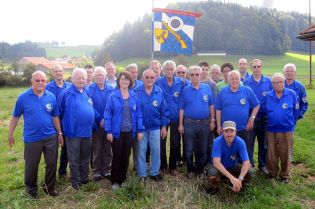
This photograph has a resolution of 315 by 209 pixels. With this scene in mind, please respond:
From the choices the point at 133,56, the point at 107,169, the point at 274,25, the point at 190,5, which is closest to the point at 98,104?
the point at 107,169

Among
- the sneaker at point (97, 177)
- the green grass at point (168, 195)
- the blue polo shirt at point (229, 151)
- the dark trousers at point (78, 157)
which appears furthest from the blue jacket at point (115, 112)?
the blue polo shirt at point (229, 151)

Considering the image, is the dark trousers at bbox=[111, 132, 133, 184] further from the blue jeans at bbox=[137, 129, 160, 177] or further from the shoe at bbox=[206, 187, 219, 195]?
the shoe at bbox=[206, 187, 219, 195]

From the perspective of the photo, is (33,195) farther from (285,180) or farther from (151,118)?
(285,180)

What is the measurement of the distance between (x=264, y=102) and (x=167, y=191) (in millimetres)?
2442

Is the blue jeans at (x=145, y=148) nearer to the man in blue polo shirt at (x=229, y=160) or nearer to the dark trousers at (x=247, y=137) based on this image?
the man in blue polo shirt at (x=229, y=160)

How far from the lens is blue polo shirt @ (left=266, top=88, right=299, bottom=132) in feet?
18.9

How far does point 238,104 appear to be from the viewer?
5734mm

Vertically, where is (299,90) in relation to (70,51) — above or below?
below

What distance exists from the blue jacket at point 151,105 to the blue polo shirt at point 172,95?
331 millimetres

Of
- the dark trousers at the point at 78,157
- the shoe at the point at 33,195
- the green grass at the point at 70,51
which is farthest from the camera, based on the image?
the green grass at the point at 70,51

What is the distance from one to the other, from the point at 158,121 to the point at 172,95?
64cm

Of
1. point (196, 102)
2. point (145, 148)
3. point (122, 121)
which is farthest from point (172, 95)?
point (122, 121)

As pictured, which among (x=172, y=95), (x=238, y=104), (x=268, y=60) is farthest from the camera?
(x=268, y=60)

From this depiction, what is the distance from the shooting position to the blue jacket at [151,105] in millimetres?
5781
